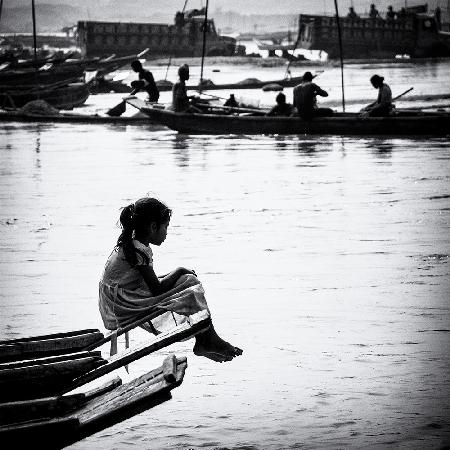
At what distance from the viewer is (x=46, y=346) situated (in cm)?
416

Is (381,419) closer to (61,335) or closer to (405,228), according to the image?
(61,335)

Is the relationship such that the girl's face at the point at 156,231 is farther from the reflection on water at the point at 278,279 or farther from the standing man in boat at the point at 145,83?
the standing man in boat at the point at 145,83

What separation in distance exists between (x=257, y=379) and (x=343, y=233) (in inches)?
172

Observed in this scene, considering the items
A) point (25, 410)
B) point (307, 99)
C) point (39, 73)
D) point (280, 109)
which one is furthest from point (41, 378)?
point (39, 73)

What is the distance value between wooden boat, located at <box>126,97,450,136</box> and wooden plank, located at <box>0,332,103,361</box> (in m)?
14.6

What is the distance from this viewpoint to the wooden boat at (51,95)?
28.7 m

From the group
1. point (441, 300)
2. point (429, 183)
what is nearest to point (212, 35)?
point (429, 183)

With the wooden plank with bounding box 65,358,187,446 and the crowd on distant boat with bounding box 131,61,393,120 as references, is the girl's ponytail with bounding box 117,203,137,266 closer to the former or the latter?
the wooden plank with bounding box 65,358,187,446

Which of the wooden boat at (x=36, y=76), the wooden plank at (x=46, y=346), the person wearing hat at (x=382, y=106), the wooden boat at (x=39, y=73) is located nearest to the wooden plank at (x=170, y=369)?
the wooden plank at (x=46, y=346)

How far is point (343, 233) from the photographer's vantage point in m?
9.09

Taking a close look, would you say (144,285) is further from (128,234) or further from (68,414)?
(68,414)

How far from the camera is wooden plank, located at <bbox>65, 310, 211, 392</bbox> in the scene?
368 cm

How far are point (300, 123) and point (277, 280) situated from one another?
39.8 ft

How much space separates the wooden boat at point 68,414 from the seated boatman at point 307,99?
14.7 meters
